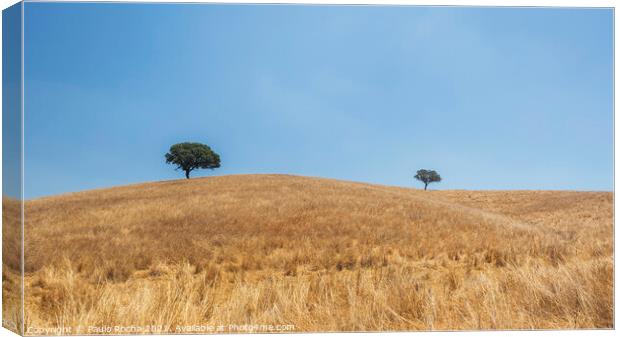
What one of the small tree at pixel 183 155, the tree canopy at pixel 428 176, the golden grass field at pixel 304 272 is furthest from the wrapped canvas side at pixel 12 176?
the tree canopy at pixel 428 176

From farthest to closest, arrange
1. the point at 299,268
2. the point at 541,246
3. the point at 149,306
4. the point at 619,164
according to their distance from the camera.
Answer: the point at 541,246
the point at 299,268
the point at 619,164
the point at 149,306

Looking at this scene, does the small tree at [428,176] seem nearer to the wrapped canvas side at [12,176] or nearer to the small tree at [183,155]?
the small tree at [183,155]

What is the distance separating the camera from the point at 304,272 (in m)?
5.05

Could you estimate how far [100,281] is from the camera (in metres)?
4.48

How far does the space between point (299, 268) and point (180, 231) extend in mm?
2438

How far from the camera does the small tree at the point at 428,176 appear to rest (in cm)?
495

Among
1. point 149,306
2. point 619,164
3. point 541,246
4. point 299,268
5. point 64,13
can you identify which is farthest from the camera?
point 541,246

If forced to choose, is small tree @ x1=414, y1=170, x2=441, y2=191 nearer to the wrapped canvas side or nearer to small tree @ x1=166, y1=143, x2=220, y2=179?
small tree @ x1=166, y1=143, x2=220, y2=179

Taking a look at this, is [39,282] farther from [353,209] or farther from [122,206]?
[353,209]

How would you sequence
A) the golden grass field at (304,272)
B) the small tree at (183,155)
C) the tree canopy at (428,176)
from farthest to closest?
the tree canopy at (428,176)
the small tree at (183,155)
the golden grass field at (304,272)

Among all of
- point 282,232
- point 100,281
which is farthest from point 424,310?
point 100,281

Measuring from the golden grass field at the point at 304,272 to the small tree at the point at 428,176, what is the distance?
1193 millimetres

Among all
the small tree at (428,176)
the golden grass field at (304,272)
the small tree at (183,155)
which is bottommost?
the golden grass field at (304,272)

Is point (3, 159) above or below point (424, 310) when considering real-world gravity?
above
